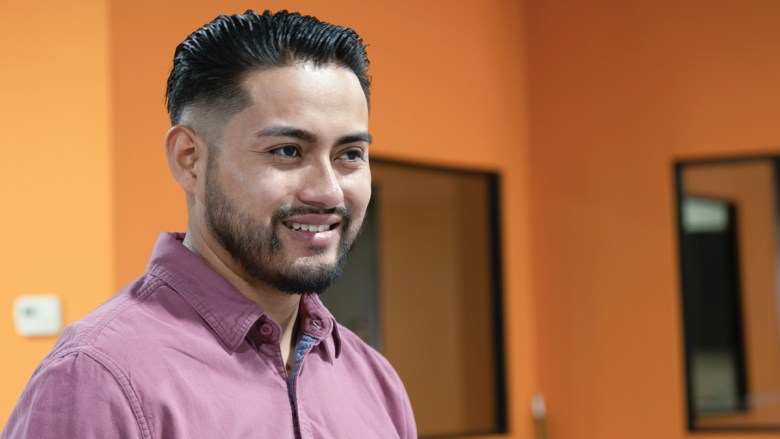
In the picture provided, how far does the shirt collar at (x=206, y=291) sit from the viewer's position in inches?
45.1

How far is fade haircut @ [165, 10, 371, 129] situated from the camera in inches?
47.0

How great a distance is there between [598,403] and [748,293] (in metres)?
0.96

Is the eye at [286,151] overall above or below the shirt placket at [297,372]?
above

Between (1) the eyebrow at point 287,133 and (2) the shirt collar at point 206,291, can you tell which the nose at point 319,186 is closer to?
(1) the eyebrow at point 287,133

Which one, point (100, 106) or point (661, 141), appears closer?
point (100, 106)

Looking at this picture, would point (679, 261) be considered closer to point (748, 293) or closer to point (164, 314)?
point (748, 293)

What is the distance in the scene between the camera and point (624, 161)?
14.8 ft

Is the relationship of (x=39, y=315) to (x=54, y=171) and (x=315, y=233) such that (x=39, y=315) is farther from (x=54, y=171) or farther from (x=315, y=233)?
(x=315, y=233)

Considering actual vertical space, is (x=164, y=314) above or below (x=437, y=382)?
above

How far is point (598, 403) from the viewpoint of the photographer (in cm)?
449

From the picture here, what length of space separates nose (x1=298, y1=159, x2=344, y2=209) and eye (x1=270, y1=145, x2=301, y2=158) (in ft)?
0.07

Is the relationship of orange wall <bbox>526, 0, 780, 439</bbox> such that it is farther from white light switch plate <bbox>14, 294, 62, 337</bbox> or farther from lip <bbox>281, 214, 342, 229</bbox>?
lip <bbox>281, 214, 342, 229</bbox>

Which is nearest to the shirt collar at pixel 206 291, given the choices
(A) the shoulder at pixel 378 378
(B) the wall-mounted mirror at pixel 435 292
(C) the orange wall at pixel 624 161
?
(A) the shoulder at pixel 378 378

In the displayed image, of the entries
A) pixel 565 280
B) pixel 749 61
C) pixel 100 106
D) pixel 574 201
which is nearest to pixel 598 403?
pixel 565 280
